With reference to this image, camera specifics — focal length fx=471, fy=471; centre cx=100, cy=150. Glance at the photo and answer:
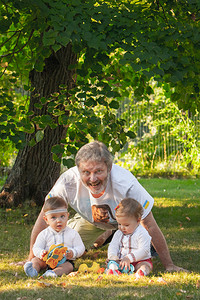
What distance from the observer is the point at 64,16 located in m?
4.45

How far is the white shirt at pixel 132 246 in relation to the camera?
395 centimetres

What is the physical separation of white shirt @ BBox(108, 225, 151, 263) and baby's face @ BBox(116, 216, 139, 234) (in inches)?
1.8

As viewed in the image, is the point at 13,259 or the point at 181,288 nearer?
the point at 181,288

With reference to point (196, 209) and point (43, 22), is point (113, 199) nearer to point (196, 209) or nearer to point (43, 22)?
point (43, 22)

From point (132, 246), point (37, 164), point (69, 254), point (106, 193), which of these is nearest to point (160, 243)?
point (132, 246)

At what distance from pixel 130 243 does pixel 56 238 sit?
0.66m

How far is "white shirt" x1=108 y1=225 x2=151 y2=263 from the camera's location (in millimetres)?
3949

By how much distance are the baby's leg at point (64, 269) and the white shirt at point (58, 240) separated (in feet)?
0.31

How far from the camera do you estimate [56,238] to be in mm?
4172

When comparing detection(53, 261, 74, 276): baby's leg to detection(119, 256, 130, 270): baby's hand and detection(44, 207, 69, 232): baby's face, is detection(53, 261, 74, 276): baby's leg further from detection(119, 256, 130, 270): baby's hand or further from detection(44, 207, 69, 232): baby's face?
detection(119, 256, 130, 270): baby's hand

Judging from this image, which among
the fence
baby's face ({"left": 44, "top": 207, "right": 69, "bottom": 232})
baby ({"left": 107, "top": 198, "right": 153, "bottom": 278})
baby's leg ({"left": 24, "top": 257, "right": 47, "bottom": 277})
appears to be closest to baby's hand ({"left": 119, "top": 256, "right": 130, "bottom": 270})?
baby ({"left": 107, "top": 198, "right": 153, "bottom": 278})

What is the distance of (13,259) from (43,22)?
7.89 ft

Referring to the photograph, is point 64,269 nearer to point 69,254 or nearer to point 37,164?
point 69,254

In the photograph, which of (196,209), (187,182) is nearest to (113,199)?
(196,209)
